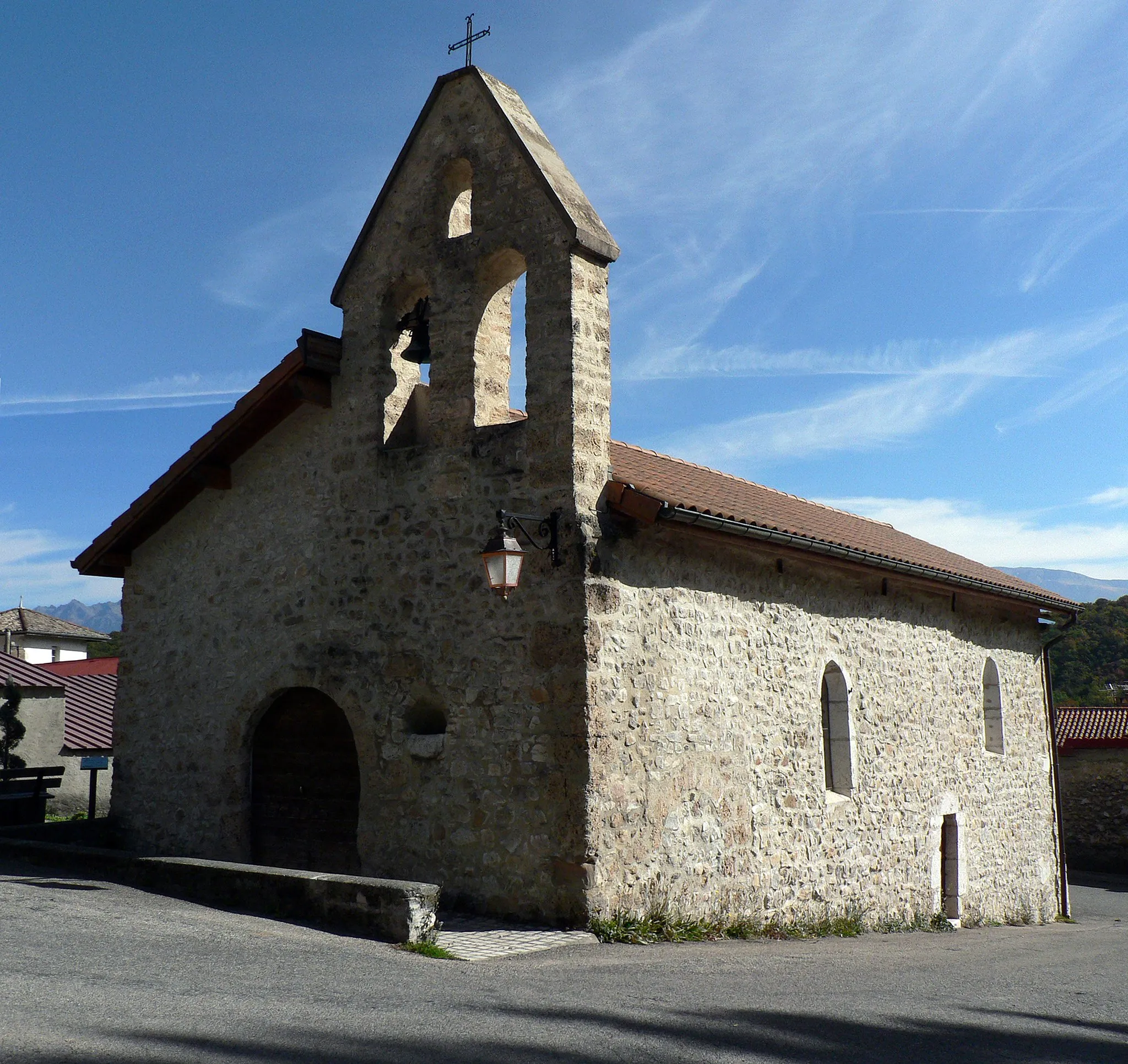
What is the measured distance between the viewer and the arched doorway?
1002cm

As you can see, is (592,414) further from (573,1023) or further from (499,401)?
(573,1023)

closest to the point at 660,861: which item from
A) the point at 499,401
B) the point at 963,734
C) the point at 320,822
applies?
the point at 320,822

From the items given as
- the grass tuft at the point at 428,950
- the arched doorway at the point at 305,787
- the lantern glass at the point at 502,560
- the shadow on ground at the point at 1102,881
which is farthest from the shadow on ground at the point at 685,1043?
the shadow on ground at the point at 1102,881

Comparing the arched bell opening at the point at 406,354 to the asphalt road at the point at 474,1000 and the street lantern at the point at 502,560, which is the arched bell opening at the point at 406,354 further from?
the asphalt road at the point at 474,1000

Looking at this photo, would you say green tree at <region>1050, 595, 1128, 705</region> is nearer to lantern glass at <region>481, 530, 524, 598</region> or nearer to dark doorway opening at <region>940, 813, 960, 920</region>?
dark doorway opening at <region>940, 813, 960, 920</region>

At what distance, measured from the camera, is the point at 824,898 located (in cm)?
1075

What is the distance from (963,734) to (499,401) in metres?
8.14

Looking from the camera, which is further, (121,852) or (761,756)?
(761,756)

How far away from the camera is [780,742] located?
10.4 meters

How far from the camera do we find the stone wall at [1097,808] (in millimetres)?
25000

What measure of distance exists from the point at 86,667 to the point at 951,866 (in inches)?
1155

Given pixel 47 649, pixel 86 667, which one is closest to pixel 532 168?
pixel 86 667

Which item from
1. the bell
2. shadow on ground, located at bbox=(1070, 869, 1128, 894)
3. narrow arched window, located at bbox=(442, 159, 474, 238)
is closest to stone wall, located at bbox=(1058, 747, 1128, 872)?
shadow on ground, located at bbox=(1070, 869, 1128, 894)

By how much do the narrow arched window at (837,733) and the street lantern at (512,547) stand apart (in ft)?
13.9
